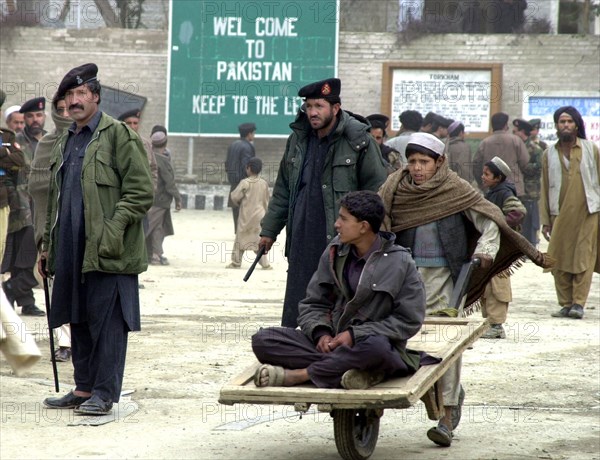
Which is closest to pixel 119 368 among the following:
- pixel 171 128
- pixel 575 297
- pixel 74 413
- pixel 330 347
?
pixel 74 413

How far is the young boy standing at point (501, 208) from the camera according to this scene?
9000 mm

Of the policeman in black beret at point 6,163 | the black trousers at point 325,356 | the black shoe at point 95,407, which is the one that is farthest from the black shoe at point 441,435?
the policeman in black beret at point 6,163

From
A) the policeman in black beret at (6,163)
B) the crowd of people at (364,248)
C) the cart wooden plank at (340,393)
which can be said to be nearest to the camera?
the cart wooden plank at (340,393)

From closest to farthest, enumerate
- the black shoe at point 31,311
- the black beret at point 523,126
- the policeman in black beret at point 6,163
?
the policeman in black beret at point 6,163, the black shoe at point 31,311, the black beret at point 523,126

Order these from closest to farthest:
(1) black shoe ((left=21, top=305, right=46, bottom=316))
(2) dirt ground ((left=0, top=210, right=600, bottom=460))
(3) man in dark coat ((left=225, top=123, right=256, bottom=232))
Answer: (2) dirt ground ((left=0, top=210, right=600, bottom=460)) → (1) black shoe ((left=21, top=305, right=46, bottom=316)) → (3) man in dark coat ((left=225, top=123, right=256, bottom=232))

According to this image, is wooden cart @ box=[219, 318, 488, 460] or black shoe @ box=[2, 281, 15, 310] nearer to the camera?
wooden cart @ box=[219, 318, 488, 460]

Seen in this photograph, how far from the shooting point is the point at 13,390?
7.40m

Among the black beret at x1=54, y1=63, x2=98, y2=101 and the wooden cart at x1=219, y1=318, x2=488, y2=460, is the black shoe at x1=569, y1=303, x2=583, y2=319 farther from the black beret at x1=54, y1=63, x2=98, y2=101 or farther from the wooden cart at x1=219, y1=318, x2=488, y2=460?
the black beret at x1=54, y1=63, x2=98, y2=101

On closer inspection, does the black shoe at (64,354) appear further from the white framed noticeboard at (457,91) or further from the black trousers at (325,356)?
the white framed noticeboard at (457,91)

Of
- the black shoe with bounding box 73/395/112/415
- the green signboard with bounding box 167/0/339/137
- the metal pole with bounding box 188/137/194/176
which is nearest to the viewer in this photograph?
the black shoe with bounding box 73/395/112/415

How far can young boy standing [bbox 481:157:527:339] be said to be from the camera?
9.00 meters

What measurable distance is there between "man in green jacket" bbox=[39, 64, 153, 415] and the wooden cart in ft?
4.35

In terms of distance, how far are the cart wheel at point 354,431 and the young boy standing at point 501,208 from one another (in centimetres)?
296

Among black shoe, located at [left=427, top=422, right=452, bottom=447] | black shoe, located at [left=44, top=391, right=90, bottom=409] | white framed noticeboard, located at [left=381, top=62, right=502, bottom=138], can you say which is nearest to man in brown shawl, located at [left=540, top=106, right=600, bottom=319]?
black shoe, located at [left=427, top=422, right=452, bottom=447]
